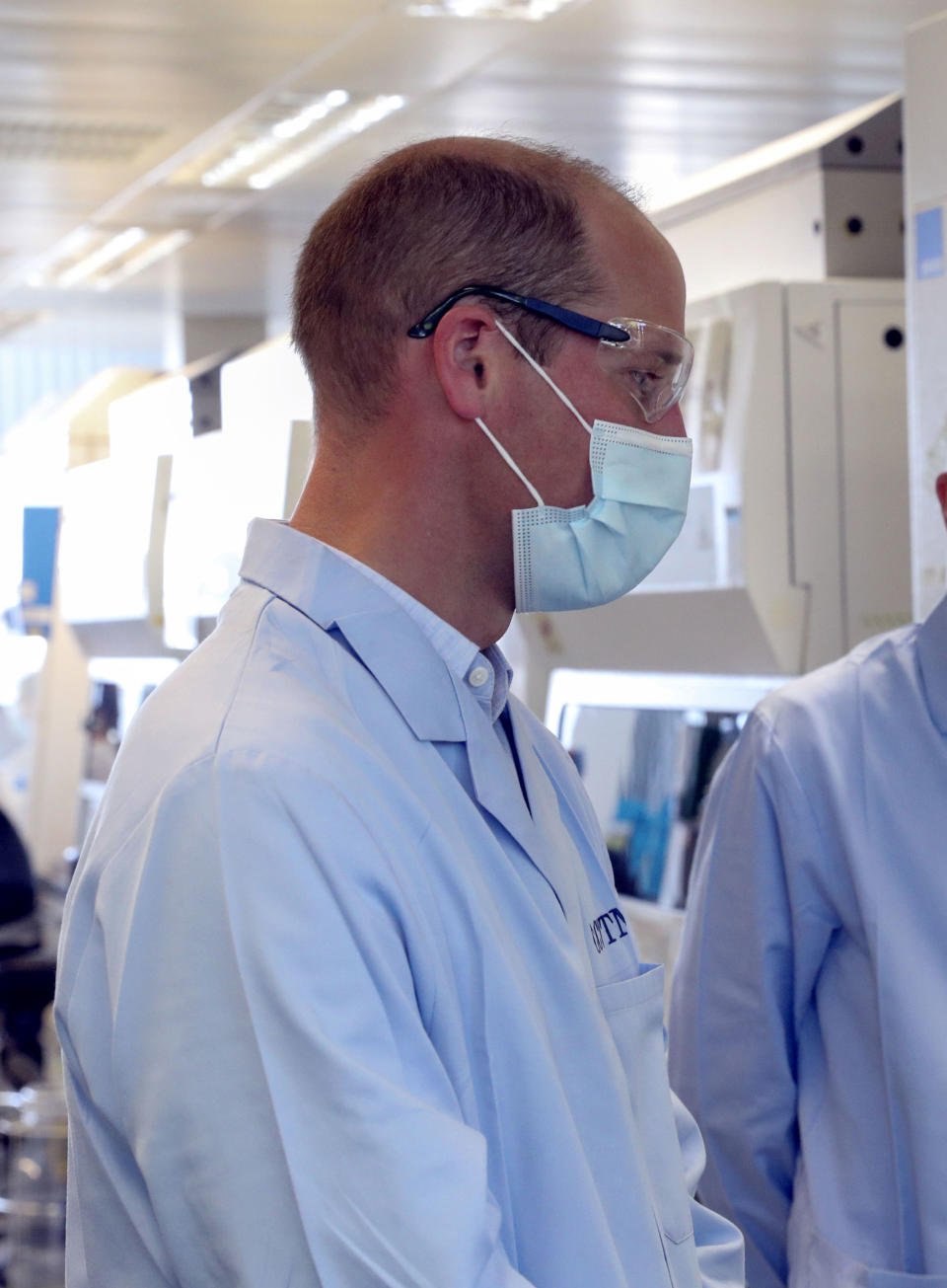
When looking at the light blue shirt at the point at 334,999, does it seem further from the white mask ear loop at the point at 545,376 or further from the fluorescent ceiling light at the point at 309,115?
the fluorescent ceiling light at the point at 309,115

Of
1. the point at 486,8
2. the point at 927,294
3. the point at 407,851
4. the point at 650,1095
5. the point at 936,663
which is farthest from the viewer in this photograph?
the point at 486,8

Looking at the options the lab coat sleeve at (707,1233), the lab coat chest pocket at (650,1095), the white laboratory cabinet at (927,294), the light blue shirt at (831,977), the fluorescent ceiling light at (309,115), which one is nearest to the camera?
the lab coat chest pocket at (650,1095)

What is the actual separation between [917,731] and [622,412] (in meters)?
0.69

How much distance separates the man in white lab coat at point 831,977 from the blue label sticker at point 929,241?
0.47 m

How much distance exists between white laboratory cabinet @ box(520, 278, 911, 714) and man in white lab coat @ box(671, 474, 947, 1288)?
609mm

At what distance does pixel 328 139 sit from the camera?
4344mm

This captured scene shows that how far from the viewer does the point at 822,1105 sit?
1703 millimetres

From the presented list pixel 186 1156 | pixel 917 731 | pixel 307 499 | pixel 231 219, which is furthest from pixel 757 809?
pixel 231 219

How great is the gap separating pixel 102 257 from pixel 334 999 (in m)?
5.30

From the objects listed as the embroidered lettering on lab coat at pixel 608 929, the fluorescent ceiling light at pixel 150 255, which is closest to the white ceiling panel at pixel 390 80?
the fluorescent ceiling light at pixel 150 255

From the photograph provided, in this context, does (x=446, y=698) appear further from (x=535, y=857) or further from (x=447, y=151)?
(x=447, y=151)

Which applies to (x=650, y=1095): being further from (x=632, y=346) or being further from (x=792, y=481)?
(x=792, y=481)

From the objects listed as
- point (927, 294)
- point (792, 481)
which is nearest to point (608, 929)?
point (927, 294)

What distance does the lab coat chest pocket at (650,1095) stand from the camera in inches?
47.3
